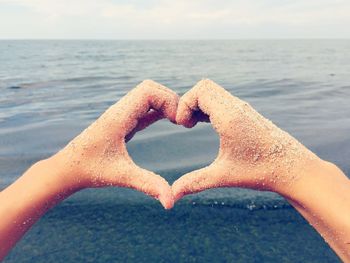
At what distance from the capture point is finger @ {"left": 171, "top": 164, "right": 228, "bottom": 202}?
67.4 inches

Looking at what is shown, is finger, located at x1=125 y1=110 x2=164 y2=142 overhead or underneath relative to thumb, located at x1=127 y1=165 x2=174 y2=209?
overhead

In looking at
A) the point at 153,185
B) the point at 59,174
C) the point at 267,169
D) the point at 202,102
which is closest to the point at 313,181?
the point at 267,169

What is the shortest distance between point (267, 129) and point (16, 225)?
4.45 ft

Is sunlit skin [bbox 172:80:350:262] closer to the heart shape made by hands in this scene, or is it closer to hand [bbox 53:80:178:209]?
the heart shape made by hands

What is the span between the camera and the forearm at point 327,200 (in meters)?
1.56

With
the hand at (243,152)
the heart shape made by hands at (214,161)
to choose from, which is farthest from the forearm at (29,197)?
the hand at (243,152)

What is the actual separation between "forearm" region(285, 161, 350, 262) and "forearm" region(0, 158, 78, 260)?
1216 millimetres

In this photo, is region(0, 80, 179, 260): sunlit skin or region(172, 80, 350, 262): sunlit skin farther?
region(0, 80, 179, 260): sunlit skin

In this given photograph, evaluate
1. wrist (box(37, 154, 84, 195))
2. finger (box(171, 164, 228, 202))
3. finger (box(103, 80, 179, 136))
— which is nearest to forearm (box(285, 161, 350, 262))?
finger (box(171, 164, 228, 202))

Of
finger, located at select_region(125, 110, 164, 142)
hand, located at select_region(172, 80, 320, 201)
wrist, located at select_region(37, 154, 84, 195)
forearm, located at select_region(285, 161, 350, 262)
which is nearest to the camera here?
forearm, located at select_region(285, 161, 350, 262)

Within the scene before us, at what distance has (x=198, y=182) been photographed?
173cm

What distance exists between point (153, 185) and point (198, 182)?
9.0 inches

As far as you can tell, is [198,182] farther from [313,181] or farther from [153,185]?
[313,181]

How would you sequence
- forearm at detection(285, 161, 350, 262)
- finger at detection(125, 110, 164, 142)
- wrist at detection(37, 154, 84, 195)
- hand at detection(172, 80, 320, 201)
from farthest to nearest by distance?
finger at detection(125, 110, 164, 142), wrist at detection(37, 154, 84, 195), hand at detection(172, 80, 320, 201), forearm at detection(285, 161, 350, 262)
